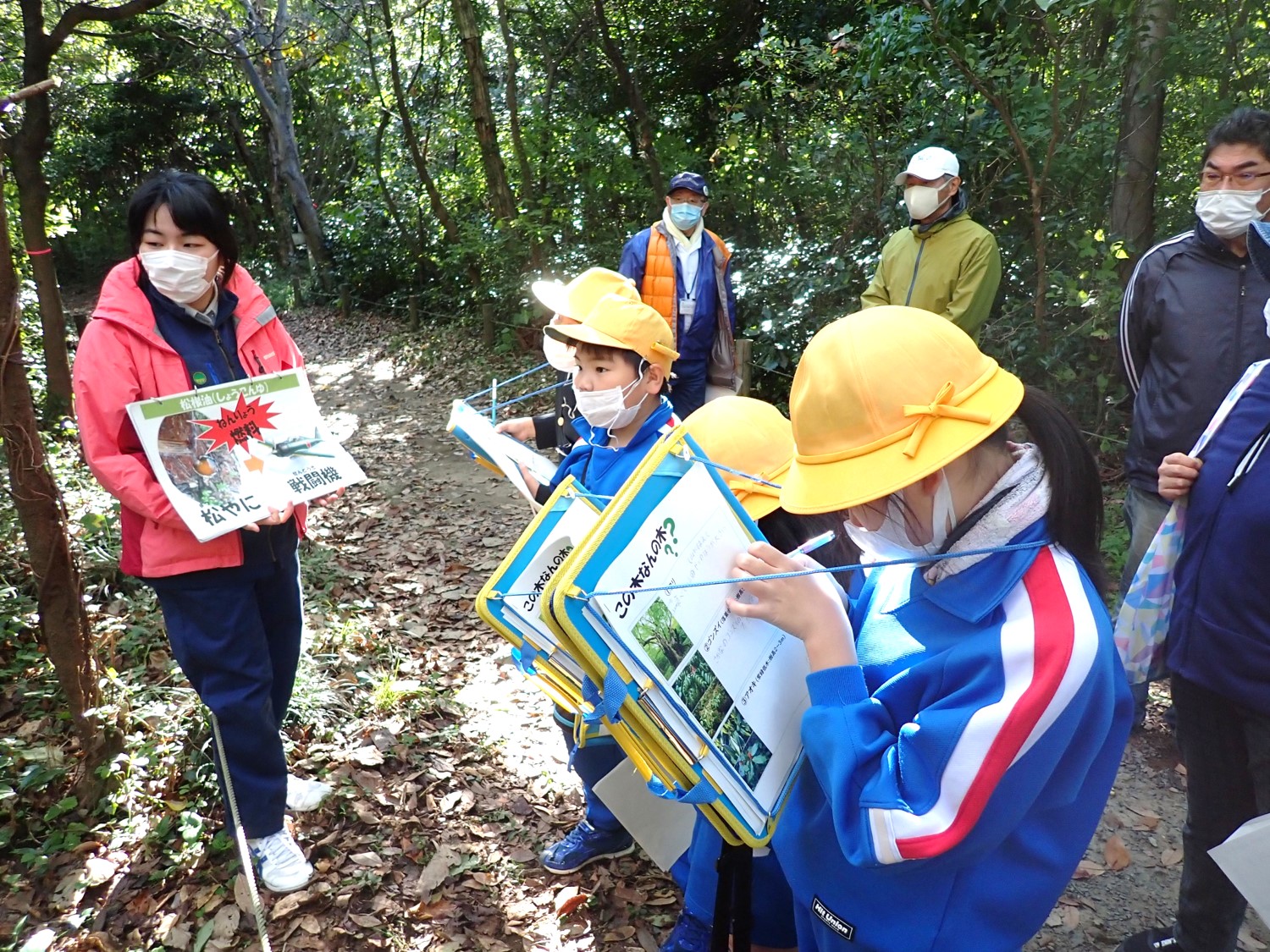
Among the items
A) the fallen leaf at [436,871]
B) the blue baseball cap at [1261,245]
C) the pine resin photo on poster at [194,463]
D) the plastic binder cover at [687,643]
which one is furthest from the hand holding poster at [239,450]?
the blue baseball cap at [1261,245]

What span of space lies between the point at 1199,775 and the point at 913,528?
153cm

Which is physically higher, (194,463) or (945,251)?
(194,463)

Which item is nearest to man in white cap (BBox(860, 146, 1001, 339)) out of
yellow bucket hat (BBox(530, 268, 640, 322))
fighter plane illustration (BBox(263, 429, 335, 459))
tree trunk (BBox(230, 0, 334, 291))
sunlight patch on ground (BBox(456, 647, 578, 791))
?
yellow bucket hat (BBox(530, 268, 640, 322))

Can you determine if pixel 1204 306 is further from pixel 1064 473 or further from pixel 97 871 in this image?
pixel 97 871

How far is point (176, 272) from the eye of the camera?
2641 mm

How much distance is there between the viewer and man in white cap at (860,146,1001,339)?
4691mm

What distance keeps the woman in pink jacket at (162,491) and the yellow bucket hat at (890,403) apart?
201 cm

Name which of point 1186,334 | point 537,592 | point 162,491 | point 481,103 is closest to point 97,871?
point 162,491

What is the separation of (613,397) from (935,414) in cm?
149

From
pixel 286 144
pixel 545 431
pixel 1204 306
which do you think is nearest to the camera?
pixel 1204 306

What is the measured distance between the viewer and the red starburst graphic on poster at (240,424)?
8.67ft

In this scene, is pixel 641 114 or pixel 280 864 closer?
pixel 280 864

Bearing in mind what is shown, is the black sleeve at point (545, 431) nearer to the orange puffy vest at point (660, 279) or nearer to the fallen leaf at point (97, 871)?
the fallen leaf at point (97, 871)

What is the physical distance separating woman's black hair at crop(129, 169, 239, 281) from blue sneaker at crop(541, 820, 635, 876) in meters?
2.42
